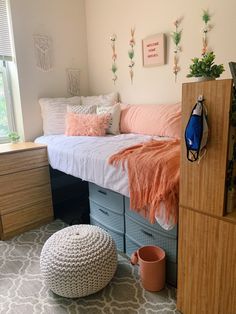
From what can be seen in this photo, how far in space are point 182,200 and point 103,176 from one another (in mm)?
680

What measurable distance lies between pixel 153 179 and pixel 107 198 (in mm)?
656

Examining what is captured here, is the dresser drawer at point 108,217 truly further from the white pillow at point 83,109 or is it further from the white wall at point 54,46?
the white wall at point 54,46

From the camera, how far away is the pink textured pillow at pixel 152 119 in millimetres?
2098

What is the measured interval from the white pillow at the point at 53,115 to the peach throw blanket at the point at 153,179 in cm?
126

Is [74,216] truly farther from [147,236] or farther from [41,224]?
[147,236]

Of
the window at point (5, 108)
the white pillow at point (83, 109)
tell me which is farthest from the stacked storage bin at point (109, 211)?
the window at point (5, 108)

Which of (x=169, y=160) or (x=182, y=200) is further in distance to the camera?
(x=169, y=160)

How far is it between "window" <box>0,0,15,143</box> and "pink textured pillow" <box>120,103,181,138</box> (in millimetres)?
1253

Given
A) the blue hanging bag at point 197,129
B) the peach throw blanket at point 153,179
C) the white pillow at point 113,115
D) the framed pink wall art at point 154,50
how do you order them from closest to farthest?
the blue hanging bag at point 197,129 → the peach throw blanket at point 153,179 → the framed pink wall art at point 154,50 → the white pillow at point 113,115

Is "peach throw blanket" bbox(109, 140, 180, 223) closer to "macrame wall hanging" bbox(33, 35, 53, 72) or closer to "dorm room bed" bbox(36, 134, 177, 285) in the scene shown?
"dorm room bed" bbox(36, 134, 177, 285)

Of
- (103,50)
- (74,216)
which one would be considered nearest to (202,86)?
(74,216)

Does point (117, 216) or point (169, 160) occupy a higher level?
point (169, 160)

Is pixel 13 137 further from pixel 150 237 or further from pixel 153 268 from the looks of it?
pixel 153 268

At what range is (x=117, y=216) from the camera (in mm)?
1865
